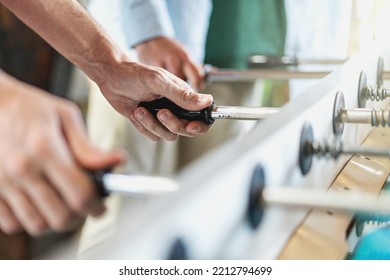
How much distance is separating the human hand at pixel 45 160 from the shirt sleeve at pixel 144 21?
573 mm

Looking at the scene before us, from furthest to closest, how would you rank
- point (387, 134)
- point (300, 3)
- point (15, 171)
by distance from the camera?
1. point (300, 3)
2. point (387, 134)
3. point (15, 171)

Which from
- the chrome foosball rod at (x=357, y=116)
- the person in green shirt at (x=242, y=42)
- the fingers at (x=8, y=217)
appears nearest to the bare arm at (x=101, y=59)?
the chrome foosball rod at (x=357, y=116)

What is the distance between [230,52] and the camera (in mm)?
1024

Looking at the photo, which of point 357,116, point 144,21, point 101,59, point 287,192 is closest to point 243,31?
point 144,21

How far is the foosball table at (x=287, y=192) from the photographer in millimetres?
238

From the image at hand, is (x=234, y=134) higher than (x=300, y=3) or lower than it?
lower

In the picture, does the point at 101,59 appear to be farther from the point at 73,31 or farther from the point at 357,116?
the point at 357,116

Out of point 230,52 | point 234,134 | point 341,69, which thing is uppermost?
point 341,69

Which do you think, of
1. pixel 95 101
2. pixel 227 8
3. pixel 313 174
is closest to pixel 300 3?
pixel 227 8

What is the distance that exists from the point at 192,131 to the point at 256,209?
0.21 meters

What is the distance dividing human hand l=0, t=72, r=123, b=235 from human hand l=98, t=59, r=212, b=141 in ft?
0.78

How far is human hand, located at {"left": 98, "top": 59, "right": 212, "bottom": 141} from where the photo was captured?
1.61 feet
